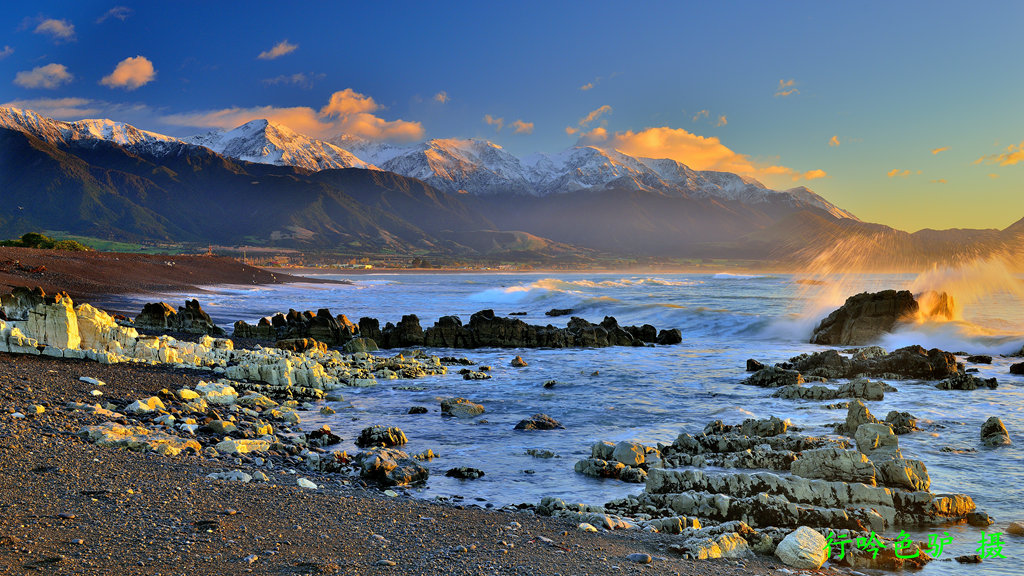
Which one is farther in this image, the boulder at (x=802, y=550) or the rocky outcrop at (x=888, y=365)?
the rocky outcrop at (x=888, y=365)

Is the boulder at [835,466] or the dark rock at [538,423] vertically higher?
the boulder at [835,466]

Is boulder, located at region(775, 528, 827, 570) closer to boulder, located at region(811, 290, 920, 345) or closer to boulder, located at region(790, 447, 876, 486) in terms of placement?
boulder, located at region(790, 447, 876, 486)

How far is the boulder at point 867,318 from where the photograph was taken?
28344 mm

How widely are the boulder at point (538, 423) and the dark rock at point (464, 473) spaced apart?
3.37 m

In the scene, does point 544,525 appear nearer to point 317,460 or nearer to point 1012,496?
point 317,460

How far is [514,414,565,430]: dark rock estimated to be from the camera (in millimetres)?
13194

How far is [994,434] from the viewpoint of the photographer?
11.6 metres

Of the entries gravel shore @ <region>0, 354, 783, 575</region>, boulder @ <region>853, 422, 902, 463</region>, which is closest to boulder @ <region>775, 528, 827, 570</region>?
gravel shore @ <region>0, 354, 783, 575</region>

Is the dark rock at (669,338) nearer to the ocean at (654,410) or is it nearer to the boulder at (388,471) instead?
the ocean at (654,410)

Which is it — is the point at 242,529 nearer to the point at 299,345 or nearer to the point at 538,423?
the point at 538,423

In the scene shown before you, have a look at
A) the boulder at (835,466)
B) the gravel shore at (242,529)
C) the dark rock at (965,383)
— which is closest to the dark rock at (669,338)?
the dark rock at (965,383)

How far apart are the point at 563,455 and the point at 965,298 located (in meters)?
39.5

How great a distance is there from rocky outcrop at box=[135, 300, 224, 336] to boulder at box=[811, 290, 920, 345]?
90.2 feet

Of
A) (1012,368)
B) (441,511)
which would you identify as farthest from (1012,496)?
(1012,368)
